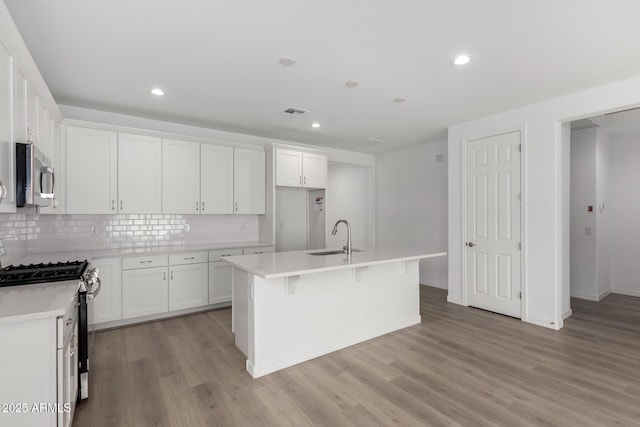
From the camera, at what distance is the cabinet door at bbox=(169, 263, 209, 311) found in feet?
13.0

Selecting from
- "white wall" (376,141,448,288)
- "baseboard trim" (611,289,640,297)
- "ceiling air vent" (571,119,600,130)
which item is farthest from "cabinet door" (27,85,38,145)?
"baseboard trim" (611,289,640,297)

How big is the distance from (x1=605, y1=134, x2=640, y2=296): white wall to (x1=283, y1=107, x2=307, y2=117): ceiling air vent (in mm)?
5183

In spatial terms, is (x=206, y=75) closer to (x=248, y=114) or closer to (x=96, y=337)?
(x=248, y=114)

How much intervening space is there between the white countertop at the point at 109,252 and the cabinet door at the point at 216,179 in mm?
536

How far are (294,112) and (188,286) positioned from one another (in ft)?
8.53

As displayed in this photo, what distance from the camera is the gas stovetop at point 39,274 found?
2.03 meters

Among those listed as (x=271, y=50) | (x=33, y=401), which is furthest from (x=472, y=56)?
(x=33, y=401)

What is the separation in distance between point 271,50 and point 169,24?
728 millimetres

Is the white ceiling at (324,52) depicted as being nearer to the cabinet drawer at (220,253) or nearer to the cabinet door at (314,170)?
the cabinet door at (314,170)

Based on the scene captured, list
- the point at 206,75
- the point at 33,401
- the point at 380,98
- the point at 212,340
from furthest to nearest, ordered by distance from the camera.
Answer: the point at 380,98
the point at 212,340
the point at 206,75
the point at 33,401

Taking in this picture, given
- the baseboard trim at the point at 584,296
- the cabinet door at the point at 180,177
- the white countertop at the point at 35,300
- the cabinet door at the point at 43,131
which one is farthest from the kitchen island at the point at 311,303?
the baseboard trim at the point at 584,296

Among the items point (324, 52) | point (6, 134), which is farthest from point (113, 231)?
point (324, 52)

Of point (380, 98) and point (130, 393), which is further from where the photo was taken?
point (380, 98)

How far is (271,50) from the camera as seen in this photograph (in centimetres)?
250
